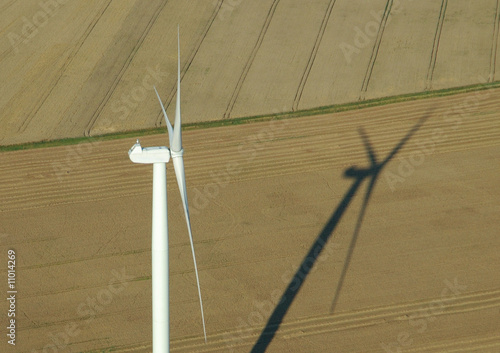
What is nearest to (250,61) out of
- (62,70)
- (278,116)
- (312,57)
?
(312,57)

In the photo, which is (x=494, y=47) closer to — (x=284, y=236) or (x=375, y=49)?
(x=375, y=49)

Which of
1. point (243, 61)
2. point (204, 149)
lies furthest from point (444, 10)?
point (204, 149)

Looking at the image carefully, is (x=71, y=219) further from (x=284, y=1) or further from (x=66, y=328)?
(x=284, y=1)

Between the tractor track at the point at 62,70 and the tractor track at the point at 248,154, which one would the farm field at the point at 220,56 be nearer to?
the tractor track at the point at 62,70

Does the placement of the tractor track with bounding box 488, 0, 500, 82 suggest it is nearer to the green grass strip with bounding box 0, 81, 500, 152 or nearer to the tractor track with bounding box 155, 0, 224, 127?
the green grass strip with bounding box 0, 81, 500, 152

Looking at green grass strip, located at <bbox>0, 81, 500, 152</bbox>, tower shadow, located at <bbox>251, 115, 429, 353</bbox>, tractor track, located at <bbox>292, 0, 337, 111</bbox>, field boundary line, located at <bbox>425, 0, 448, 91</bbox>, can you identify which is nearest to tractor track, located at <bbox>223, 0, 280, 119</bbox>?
green grass strip, located at <bbox>0, 81, 500, 152</bbox>

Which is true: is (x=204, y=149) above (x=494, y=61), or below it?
below
